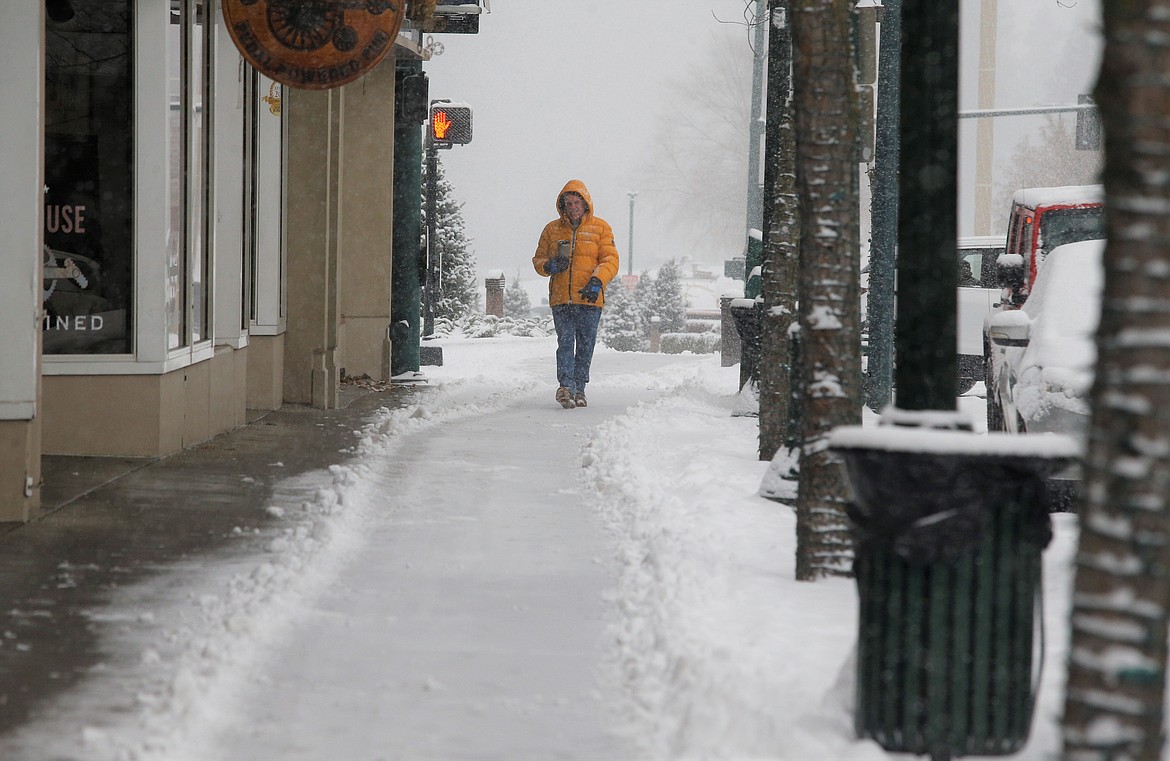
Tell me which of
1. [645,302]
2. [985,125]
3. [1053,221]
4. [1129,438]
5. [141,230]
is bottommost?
[1129,438]

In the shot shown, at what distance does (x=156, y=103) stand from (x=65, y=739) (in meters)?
6.36

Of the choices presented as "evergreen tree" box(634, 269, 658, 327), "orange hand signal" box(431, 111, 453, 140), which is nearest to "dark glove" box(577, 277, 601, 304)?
"orange hand signal" box(431, 111, 453, 140)

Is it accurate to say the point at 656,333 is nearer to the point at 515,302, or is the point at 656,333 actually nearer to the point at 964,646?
the point at 515,302

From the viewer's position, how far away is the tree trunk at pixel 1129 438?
9.03ft

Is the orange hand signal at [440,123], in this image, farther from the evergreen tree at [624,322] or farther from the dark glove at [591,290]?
the evergreen tree at [624,322]

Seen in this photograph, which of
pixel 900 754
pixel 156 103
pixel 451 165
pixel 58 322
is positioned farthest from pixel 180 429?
pixel 451 165

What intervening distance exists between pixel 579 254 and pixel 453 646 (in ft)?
30.1

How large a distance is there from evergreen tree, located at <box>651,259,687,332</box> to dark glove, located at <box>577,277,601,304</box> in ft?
96.8

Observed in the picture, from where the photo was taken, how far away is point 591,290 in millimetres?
14242

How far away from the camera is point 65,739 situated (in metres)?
4.25

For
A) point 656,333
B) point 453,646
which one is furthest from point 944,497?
point 656,333

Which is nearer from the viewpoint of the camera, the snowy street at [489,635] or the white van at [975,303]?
the snowy street at [489,635]

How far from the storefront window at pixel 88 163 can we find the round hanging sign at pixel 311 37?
2.57 ft

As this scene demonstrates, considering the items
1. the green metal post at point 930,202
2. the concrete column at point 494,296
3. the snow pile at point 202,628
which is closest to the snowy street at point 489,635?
the snow pile at point 202,628
